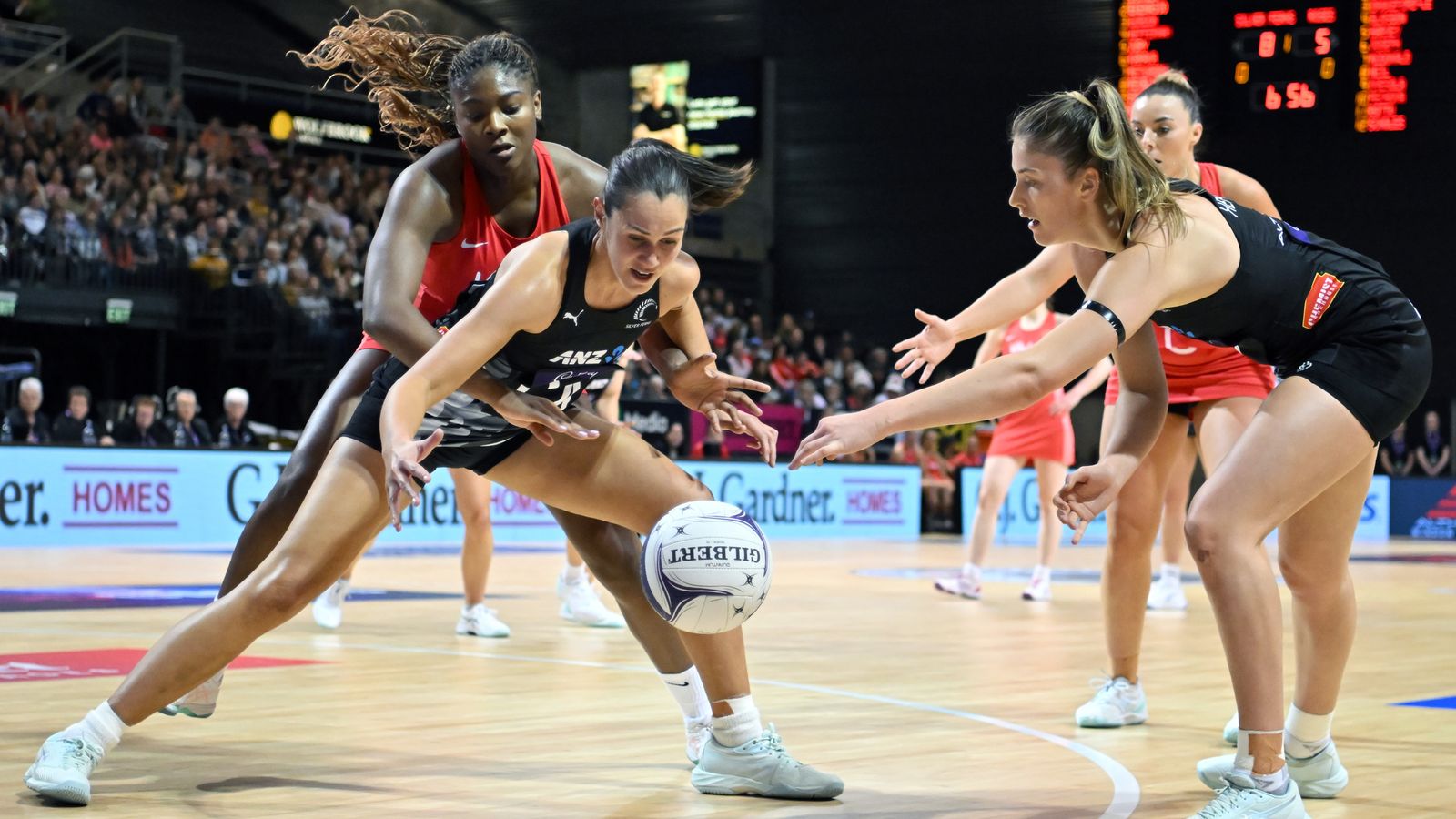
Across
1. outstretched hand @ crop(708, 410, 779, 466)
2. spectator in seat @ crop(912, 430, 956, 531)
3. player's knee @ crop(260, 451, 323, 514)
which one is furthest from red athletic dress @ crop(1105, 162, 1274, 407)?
spectator in seat @ crop(912, 430, 956, 531)

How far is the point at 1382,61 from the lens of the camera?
54.0 feet

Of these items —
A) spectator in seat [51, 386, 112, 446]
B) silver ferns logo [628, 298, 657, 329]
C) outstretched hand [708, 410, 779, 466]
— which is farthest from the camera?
spectator in seat [51, 386, 112, 446]

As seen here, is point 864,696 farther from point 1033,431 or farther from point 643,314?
point 1033,431

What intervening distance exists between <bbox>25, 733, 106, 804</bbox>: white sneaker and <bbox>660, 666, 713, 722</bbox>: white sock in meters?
1.50

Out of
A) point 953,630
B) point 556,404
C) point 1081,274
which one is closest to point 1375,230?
point 953,630

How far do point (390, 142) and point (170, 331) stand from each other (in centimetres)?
950

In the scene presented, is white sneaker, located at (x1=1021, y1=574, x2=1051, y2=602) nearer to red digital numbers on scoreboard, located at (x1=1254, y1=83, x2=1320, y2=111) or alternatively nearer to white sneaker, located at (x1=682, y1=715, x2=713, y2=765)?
white sneaker, located at (x1=682, y1=715, x2=713, y2=765)

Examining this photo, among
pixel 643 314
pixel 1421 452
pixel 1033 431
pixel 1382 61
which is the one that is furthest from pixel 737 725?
pixel 1421 452

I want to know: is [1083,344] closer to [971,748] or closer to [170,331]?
[971,748]

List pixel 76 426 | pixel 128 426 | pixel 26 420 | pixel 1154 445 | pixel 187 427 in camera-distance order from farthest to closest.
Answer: pixel 187 427 < pixel 128 426 < pixel 76 426 < pixel 26 420 < pixel 1154 445

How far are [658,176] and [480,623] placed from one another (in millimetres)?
4286

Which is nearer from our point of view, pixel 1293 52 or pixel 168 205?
pixel 1293 52

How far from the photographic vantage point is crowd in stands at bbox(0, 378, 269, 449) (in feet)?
47.5

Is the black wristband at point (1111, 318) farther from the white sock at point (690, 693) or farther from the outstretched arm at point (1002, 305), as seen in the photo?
the white sock at point (690, 693)
